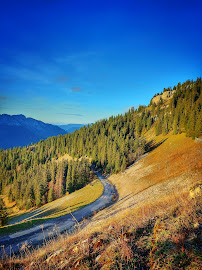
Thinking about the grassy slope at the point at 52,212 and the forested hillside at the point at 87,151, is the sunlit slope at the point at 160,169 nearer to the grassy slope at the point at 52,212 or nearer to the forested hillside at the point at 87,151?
the forested hillside at the point at 87,151

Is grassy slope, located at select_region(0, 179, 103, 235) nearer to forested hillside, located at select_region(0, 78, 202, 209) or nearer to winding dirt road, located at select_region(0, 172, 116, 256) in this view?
winding dirt road, located at select_region(0, 172, 116, 256)

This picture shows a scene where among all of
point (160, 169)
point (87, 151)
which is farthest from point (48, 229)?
point (87, 151)

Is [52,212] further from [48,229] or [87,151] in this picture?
[87,151]

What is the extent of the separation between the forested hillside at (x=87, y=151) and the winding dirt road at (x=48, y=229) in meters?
24.9

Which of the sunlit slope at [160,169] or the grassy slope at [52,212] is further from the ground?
the sunlit slope at [160,169]

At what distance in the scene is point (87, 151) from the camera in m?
107

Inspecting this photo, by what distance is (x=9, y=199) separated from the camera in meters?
78.6

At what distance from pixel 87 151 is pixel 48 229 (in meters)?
83.4

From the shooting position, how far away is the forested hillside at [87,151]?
6022cm

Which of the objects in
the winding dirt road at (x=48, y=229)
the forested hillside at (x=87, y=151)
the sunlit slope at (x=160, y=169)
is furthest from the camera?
the forested hillside at (x=87, y=151)

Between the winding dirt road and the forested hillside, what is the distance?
24.9 meters

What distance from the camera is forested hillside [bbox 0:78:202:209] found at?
2371 inches

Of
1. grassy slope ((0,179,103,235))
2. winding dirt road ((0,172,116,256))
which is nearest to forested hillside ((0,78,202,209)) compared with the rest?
grassy slope ((0,179,103,235))

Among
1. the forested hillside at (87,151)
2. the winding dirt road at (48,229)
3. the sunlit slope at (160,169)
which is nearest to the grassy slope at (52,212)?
the winding dirt road at (48,229)
